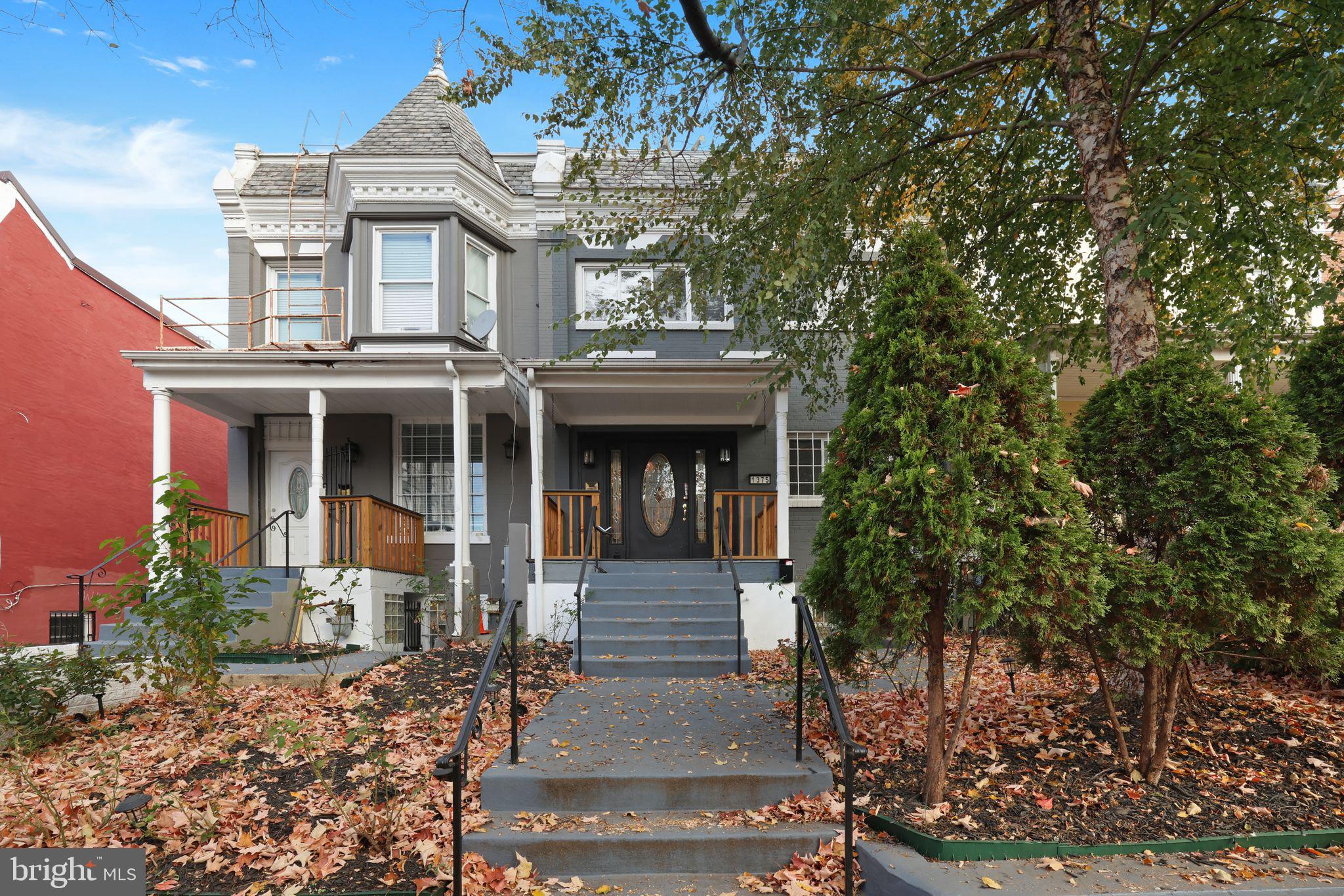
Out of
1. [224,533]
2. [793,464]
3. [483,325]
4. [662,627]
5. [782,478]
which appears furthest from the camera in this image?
[793,464]

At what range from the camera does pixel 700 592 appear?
904 centimetres

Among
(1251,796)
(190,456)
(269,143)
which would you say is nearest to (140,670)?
(1251,796)

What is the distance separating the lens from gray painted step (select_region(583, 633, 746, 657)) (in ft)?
25.9

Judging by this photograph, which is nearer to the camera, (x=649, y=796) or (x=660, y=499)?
(x=649, y=796)

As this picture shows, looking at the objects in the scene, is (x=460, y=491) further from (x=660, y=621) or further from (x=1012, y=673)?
(x=1012, y=673)

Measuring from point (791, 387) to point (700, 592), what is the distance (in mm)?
4711

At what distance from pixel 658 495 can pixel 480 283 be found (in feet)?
14.6

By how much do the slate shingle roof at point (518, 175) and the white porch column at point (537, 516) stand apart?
14.9 ft

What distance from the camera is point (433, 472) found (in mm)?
12672

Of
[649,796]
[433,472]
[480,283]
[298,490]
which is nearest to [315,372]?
[433,472]

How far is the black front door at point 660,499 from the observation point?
12641 millimetres

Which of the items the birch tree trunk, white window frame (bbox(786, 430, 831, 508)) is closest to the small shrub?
the birch tree trunk

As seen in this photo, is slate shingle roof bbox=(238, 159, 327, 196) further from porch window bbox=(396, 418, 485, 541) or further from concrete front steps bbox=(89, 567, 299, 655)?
concrete front steps bbox=(89, 567, 299, 655)

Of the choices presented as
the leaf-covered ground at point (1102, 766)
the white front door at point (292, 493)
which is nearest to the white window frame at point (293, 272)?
the white front door at point (292, 493)
